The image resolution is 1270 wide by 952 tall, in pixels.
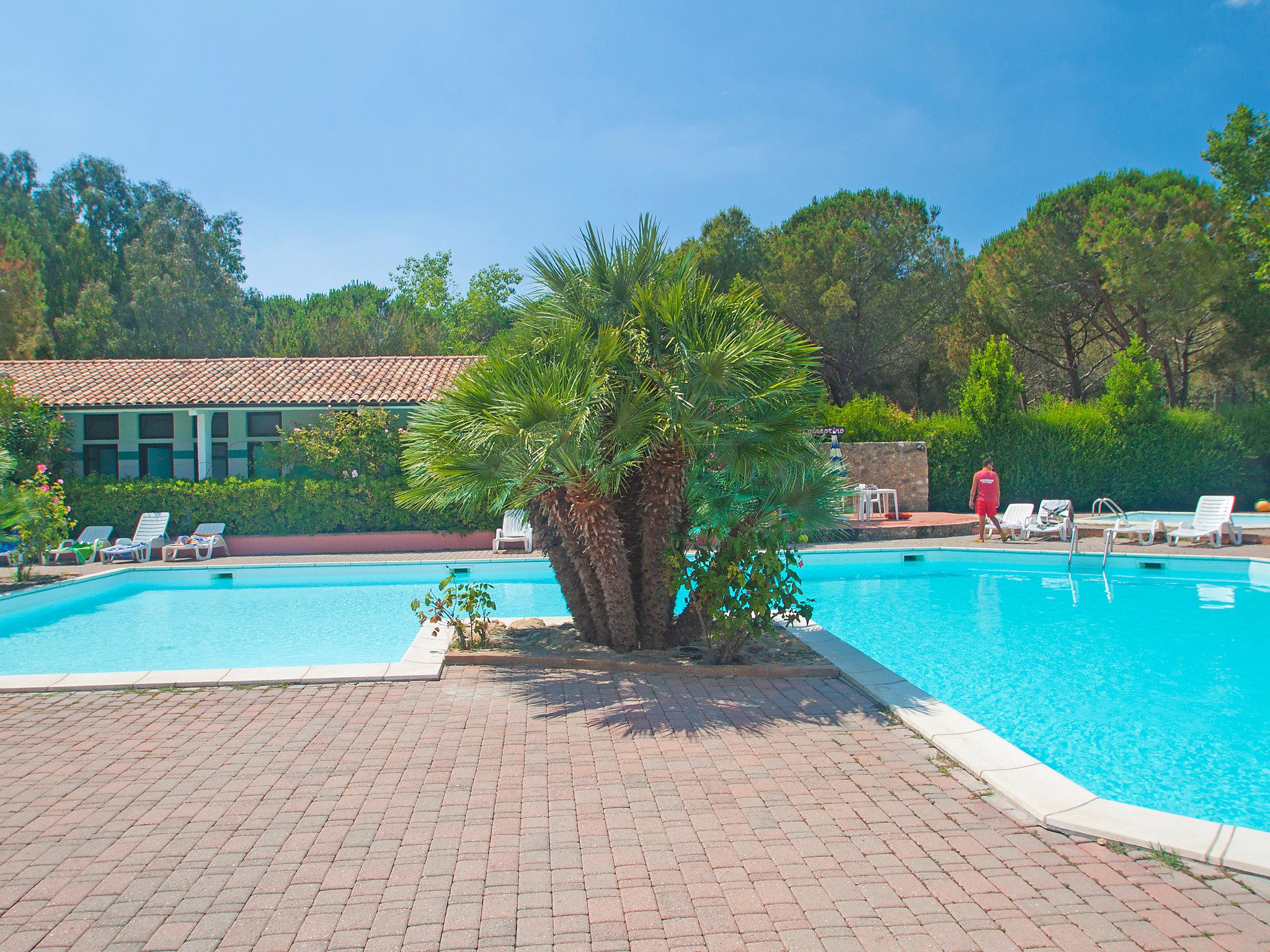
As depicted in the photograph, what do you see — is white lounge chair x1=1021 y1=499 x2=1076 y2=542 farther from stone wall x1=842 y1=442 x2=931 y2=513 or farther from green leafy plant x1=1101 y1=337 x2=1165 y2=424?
green leafy plant x1=1101 y1=337 x2=1165 y2=424

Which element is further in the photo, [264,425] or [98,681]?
[264,425]

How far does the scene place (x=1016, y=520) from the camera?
18.0 metres

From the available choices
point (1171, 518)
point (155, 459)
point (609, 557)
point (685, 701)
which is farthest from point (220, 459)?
point (1171, 518)

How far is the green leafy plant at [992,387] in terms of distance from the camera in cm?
2195

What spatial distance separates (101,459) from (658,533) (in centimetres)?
2125

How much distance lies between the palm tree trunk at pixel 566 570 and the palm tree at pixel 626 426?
0.02m

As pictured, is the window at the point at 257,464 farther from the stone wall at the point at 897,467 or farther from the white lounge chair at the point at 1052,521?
the white lounge chair at the point at 1052,521

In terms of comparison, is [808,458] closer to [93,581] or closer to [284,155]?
[93,581]

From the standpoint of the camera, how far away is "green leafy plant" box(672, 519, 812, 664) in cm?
702

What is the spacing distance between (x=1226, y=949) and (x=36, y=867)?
4.83 metres

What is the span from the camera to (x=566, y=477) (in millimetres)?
7102

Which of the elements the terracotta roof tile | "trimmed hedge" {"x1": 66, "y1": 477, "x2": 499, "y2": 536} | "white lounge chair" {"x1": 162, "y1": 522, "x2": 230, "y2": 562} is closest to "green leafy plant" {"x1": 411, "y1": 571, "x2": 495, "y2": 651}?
"trimmed hedge" {"x1": 66, "y1": 477, "x2": 499, "y2": 536}

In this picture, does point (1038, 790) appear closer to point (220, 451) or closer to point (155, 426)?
point (220, 451)

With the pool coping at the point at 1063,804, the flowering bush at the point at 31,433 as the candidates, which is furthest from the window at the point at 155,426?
the pool coping at the point at 1063,804
